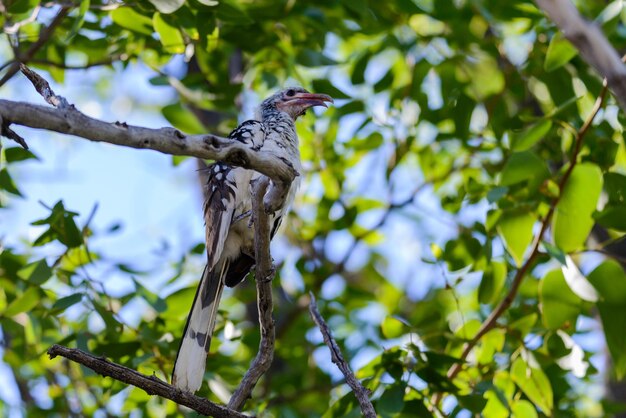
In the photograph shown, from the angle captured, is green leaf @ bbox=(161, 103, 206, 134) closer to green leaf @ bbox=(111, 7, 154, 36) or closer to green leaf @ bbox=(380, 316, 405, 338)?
green leaf @ bbox=(111, 7, 154, 36)

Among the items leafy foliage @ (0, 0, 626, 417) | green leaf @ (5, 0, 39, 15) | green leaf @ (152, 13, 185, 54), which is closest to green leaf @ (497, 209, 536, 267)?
leafy foliage @ (0, 0, 626, 417)

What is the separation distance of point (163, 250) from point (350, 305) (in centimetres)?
119

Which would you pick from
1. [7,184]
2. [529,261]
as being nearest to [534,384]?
[529,261]

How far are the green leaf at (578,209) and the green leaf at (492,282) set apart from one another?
0.34 meters

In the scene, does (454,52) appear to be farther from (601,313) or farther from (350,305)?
(601,313)

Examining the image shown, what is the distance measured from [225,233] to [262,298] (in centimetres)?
76

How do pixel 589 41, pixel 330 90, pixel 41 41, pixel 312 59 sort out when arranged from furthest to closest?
1. pixel 330 90
2. pixel 312 59
3. pixel 41 41
4. pixel 589 41

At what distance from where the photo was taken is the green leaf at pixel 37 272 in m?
3.66

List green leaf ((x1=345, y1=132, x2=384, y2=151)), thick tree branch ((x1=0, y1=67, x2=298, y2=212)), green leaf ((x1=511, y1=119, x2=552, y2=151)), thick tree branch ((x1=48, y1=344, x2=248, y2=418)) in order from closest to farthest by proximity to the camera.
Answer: thick tree branch ((x1=0, y1=67, x2=298, y2=212)) < thick tree branch ((x1=48, y1=344, x2=248, y2=418)) < green leaf ((x1=511, y1=119, x2=552, y2=151)) < green leaf ((x1=345, y1=132, x2=384, y2=151))

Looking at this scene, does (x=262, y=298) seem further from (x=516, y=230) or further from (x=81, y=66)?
(x=81, y=66)

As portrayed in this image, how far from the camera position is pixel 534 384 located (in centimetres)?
368

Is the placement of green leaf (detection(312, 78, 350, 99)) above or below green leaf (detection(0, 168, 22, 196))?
above

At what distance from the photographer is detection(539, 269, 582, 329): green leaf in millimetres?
3523

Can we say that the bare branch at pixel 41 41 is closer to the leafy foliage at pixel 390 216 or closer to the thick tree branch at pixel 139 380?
the leafy foliage at pixel 390 216
